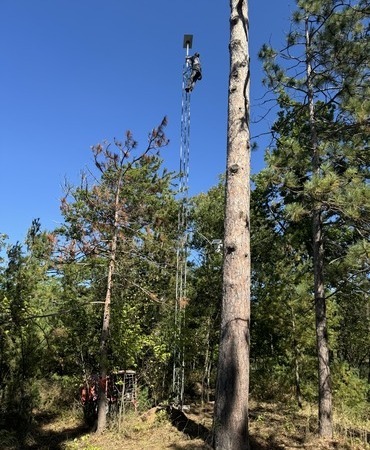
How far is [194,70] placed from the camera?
27.9 ft

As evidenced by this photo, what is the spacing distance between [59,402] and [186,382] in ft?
14.1

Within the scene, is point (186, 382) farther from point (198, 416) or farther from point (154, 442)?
point (154, 442)

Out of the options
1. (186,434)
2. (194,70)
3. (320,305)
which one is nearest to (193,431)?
(186,434)

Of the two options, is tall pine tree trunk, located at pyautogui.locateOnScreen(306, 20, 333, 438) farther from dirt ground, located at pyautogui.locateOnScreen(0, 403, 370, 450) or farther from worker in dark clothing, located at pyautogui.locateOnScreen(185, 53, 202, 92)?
worker in dark clothing, located at pyautogui.locateOnScreen(185, 53, 202, 92)

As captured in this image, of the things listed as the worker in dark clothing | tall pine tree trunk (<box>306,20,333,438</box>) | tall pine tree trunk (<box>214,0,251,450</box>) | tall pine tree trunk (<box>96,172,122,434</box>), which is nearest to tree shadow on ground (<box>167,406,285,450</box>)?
tall pine tree trunk (<box>306,20,333,438</box>)

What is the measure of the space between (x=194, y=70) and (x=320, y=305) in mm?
5345

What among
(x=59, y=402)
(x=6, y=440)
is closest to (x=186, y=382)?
(x=59, y=402)

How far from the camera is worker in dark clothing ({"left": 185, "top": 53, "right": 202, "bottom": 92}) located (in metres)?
8.35

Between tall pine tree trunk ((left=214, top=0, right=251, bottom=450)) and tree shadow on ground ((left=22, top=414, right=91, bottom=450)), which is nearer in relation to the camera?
tall pine tree trunk ((left=214, top=0, right=251, bottom=450))

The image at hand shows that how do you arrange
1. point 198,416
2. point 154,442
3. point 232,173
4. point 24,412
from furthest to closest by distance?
point 24,412 < point 198,416 < point 154,442 < point 232,173

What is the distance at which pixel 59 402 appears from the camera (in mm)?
12297

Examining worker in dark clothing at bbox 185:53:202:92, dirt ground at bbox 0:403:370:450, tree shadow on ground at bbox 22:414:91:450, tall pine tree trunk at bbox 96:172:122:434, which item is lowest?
tree shadow on ground at bbox 22:414:91:450

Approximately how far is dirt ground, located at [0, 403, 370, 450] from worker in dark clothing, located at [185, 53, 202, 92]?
6.80 meters

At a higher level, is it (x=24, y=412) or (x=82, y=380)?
(x=82, y=380)
